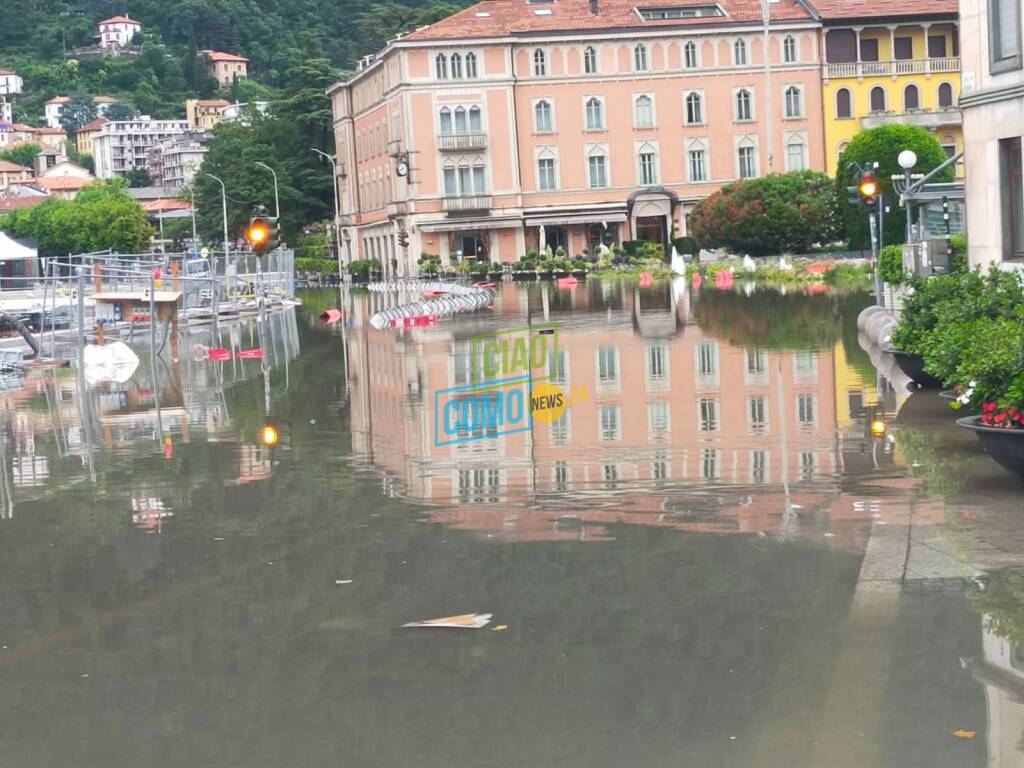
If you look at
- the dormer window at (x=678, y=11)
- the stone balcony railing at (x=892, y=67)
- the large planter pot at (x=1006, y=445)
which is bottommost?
the large planter pot at (x=1006, y=445)

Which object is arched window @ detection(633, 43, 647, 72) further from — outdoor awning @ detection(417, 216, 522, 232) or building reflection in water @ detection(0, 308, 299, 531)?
building reflection in water @ detection(0, 308, 299, 531)

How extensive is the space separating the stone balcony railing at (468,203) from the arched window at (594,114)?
271 inches

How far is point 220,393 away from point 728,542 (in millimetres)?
14344

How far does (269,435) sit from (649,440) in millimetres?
4491

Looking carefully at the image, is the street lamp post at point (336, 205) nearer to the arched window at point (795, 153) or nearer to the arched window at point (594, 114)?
the arched window at point (594, 114)

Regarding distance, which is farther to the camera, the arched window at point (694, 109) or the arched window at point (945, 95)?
the arched window at point (694, 109)

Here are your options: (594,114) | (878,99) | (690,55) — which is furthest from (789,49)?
(594,114)

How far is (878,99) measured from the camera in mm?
92750

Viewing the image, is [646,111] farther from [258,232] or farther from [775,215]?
[258,232]

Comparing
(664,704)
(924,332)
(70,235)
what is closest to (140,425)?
(924,332)

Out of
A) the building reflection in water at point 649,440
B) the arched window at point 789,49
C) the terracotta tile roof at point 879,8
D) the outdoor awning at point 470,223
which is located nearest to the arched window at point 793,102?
the arched window at point 789,49

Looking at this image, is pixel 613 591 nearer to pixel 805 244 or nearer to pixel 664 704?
pixel 664 704

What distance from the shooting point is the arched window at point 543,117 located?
307ft

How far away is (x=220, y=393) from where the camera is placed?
2459cm
